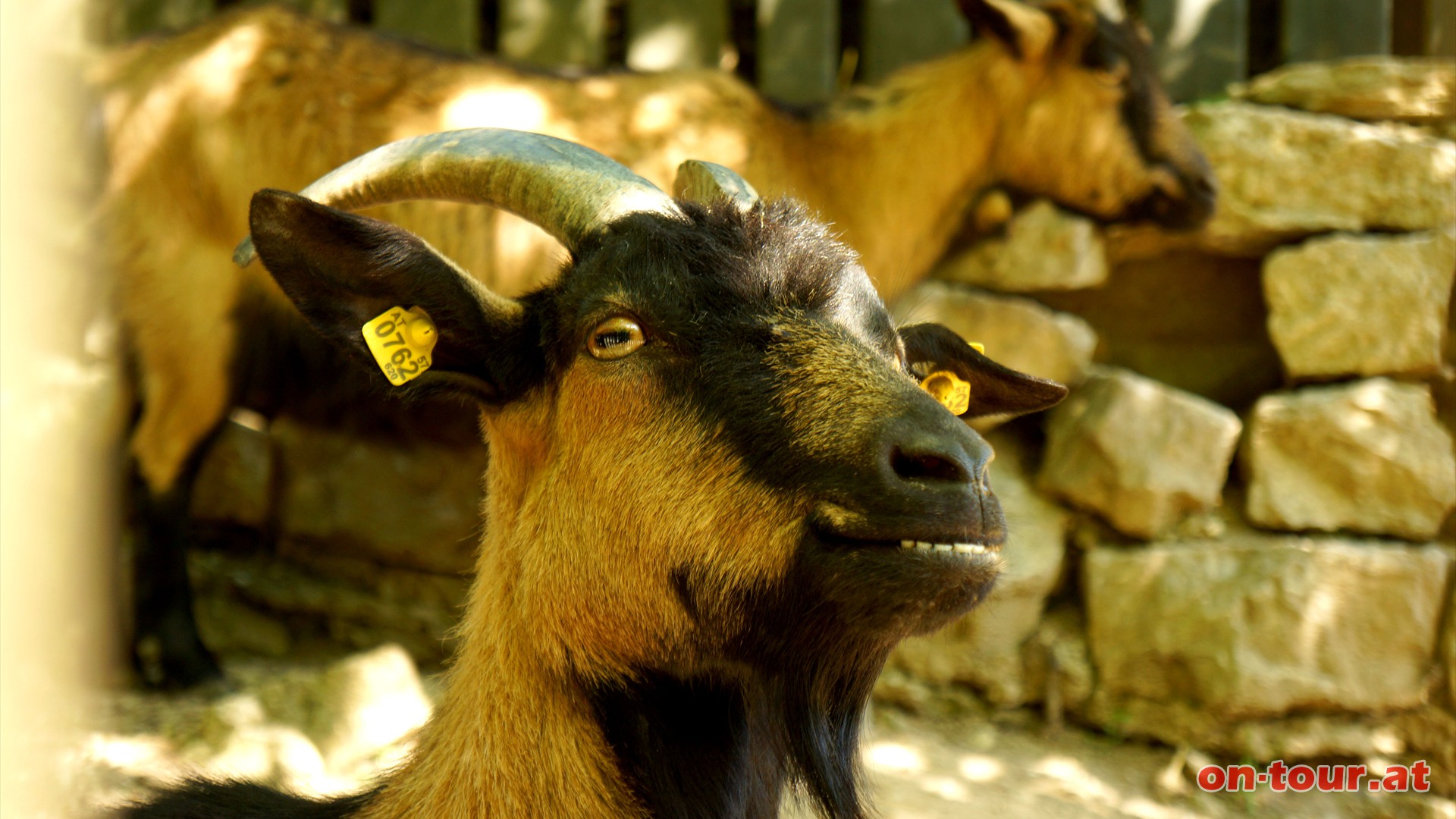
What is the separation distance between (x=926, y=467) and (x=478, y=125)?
3.17 meters

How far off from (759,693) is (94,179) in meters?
3.68

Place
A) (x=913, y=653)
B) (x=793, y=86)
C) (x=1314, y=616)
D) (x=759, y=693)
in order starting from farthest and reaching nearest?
(x=793, y=86), (x=913, y=653), (x=1314, y=616), (x=759, y=693)

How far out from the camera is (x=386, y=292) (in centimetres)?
216

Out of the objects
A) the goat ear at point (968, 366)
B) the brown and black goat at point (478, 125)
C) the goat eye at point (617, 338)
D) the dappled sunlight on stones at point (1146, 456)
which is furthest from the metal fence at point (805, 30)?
the goat eye at point (617, 338)

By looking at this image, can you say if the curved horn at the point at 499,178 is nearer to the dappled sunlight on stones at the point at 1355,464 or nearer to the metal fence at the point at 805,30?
the metal fence at the point at 805,30

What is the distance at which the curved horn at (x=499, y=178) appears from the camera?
226 centimetres

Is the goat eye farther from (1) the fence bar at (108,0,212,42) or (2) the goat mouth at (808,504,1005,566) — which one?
(1) the fence bar at (108,0,212,42)

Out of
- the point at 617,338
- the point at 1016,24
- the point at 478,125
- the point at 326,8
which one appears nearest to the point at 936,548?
the point at 617,338

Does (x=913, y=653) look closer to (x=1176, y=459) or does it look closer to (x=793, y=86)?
(x=1176, y=459)

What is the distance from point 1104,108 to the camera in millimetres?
5066

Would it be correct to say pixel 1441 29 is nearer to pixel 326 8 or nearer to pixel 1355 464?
pixel 1355 464

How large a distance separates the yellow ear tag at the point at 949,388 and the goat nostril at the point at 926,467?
2.78ft

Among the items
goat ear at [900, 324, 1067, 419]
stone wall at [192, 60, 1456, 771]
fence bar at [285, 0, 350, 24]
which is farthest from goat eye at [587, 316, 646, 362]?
fence bar at [285, 0, 350, 24]

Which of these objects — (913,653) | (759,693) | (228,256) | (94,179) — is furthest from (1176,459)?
(94,179)
